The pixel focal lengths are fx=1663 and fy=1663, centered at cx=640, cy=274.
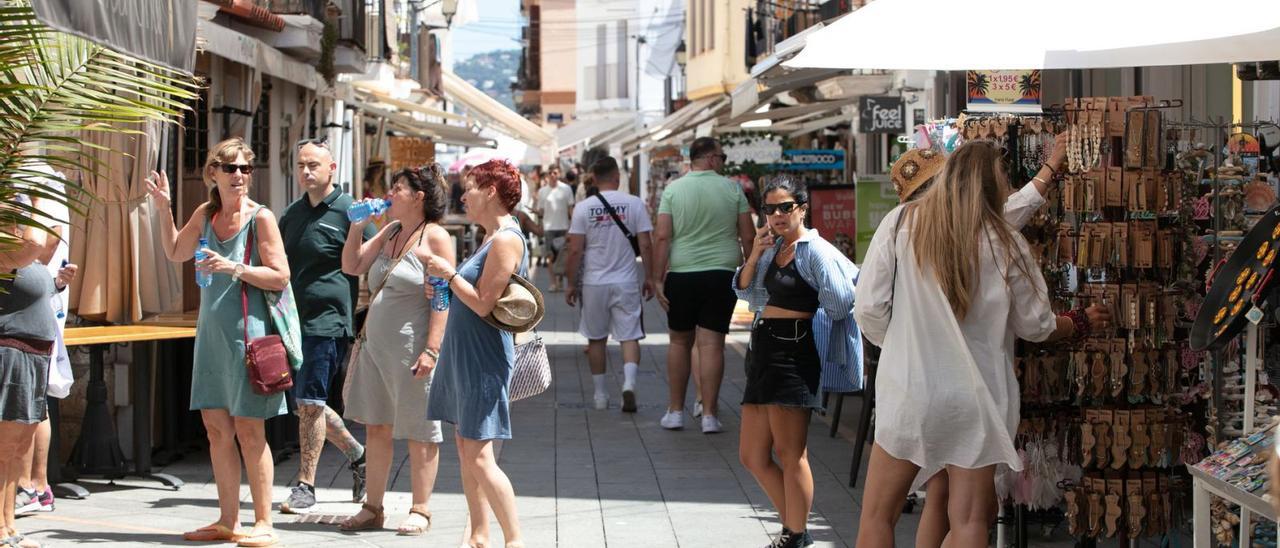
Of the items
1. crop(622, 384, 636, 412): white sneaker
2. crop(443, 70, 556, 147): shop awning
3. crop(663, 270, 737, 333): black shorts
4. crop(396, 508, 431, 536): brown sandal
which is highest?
crop(443, 70, 556, 147): shop awning

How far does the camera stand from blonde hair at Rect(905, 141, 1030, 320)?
5.38 metres

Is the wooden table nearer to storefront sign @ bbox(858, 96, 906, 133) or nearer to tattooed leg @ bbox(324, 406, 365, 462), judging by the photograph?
tattooed leg @ bbox(324, 406, 365, 462)

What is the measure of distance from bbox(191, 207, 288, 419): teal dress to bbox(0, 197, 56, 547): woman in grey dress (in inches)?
25.7

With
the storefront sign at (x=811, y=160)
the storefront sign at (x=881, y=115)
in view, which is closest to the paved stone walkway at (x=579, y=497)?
the storefront sign at (x=881, y=115)

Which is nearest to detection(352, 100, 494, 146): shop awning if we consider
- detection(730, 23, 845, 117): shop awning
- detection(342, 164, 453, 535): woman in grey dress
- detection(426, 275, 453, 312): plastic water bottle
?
detection(730, 23, 845, 117): shop awning

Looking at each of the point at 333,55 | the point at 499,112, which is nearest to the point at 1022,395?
the point at 333,55

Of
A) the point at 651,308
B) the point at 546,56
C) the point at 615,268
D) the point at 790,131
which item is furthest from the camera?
the point at 546,56

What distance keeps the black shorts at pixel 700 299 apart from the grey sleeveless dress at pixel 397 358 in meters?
3.48

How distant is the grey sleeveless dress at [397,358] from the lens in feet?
24.7

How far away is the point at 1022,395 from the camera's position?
648 cm

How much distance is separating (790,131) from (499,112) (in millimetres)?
7282

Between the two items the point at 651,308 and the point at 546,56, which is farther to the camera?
the point at 546,56

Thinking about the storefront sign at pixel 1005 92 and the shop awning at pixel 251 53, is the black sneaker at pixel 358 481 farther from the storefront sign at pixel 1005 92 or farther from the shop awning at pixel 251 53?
the storefront sign at pixel 1005 92

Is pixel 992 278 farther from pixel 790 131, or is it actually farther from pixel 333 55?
pixel 790 131
